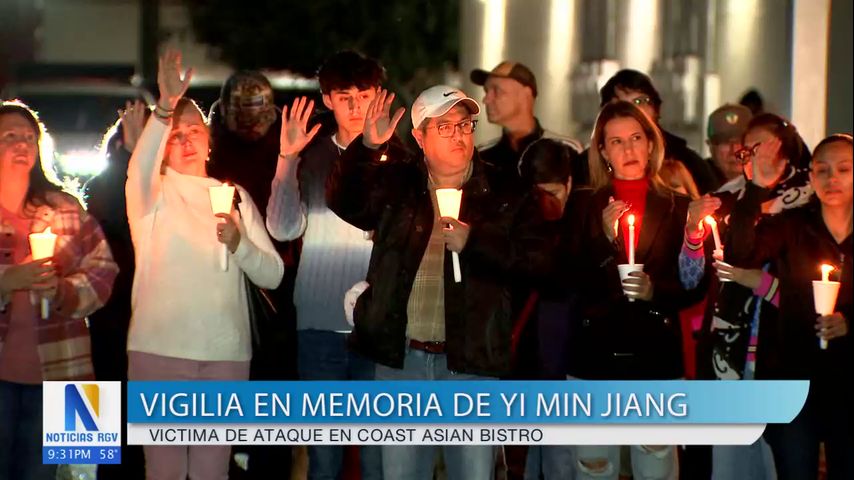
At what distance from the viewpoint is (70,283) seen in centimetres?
574

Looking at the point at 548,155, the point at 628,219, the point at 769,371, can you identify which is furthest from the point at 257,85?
the point at 769,371

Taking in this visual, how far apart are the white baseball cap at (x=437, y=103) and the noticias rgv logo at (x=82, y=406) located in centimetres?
153

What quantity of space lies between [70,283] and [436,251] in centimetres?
134

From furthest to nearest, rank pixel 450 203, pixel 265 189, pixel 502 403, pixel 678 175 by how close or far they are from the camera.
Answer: pixel 678 175, pixel 265 189, pixel 502 403, pixel 450 203

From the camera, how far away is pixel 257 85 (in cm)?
620

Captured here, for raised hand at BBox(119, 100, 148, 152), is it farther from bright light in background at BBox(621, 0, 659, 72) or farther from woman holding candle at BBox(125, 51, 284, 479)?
bright light in background at BBox(621, 0, 659, 72)

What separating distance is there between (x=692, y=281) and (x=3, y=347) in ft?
7.91

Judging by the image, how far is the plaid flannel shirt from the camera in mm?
5699

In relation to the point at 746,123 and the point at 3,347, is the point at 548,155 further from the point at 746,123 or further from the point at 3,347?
the point at 3,347

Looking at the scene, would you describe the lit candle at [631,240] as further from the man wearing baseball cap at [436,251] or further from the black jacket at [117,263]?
the black jacket at [117,263]

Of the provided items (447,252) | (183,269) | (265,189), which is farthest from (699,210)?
(183,269)

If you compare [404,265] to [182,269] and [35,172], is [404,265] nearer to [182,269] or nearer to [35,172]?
[182,269]

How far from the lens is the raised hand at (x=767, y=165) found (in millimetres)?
5746

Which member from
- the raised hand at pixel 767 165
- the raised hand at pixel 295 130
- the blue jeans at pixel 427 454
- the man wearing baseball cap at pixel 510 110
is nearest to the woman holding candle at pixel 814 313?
the raised hand at pixel 767 165
